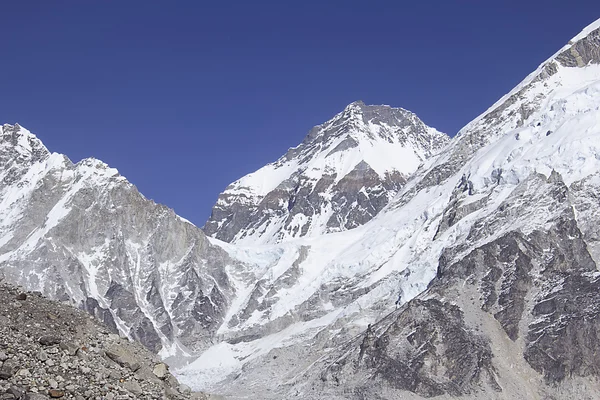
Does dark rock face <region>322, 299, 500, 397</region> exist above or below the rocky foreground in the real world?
above

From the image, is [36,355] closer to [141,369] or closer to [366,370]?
[141,369]

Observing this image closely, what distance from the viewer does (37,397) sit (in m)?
27.0

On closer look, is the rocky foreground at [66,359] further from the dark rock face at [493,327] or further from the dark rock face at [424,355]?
the dark rock face at [424,355]

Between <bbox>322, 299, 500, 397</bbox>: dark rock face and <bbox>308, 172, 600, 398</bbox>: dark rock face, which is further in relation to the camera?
<bbox>308, 172, 600, 398</bbox>: dark rock face

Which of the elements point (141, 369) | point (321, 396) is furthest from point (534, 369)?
point (141, 369)

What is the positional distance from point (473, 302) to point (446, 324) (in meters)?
10.4

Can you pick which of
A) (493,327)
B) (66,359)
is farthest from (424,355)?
(66,359)

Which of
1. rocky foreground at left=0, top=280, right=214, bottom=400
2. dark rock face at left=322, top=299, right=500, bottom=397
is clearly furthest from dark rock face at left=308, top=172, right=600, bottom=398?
rocky foreground at left=0, top=280, right=214, bottom=400

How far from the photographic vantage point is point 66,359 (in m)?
29.4

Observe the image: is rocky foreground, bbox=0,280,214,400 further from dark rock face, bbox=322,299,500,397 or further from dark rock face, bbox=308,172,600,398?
dark rock face, bbox=322,299,500,397

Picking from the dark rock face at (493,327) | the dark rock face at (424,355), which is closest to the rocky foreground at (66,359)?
the dark rock face at (493,327)

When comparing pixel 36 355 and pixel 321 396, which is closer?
pixel 36 355

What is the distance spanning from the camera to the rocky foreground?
27.8 meters

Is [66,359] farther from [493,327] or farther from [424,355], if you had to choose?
[493,327]
